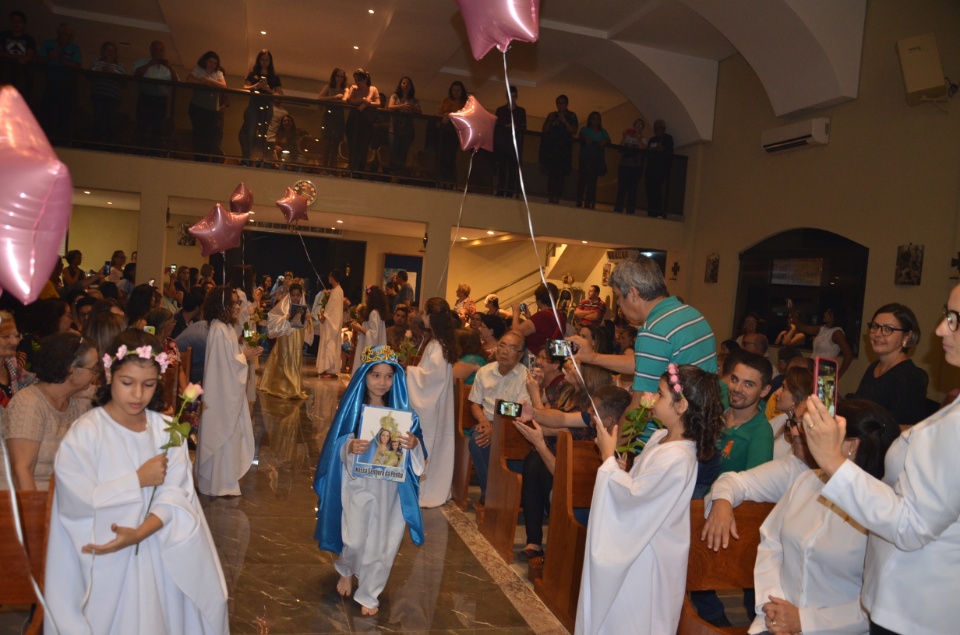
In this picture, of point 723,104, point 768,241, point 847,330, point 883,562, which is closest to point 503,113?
point 723,104

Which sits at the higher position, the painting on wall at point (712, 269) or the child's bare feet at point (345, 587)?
the painting on wall at point (712, 269)

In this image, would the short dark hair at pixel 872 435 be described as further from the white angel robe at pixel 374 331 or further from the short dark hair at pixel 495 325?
the white angel robe at pixel 374 331

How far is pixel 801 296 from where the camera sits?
39.2ft

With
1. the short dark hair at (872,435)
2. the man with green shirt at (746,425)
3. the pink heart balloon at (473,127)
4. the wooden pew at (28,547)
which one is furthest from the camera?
the pink heart balloon at (473,127)

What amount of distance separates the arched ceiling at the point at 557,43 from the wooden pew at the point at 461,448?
278 inches

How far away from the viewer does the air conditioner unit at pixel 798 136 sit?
11336mm

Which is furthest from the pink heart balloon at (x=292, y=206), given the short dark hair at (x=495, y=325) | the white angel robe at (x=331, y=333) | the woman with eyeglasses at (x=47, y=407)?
the woman with eyeglasses at (x=47, y=407)

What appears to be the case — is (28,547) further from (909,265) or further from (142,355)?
(909,265)

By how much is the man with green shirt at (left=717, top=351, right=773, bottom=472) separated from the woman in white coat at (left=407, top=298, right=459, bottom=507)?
3048mm

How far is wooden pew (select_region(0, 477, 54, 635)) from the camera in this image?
298 cm

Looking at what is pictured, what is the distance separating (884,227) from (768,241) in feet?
8.51

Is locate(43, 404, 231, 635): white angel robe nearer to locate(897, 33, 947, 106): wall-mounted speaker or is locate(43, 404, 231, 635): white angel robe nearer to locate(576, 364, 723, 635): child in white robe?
locate(576, 364, 723, 635): child in white robe

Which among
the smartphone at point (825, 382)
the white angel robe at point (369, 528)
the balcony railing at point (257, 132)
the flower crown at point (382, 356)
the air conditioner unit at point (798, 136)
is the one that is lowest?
the white angel robe at point (369, 528)

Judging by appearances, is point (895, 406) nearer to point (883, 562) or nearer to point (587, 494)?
point (587, 494)
